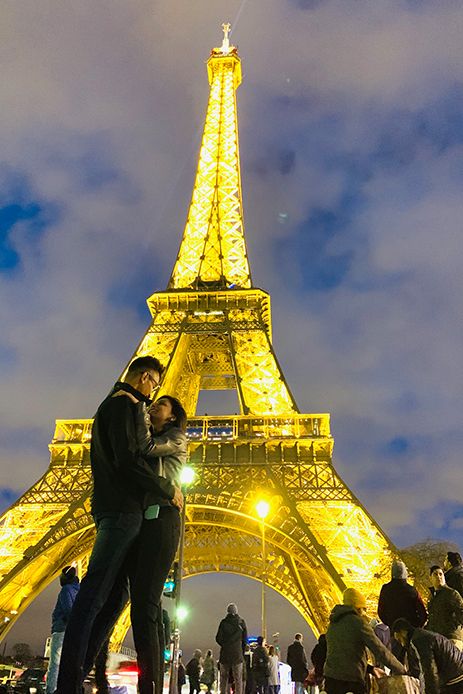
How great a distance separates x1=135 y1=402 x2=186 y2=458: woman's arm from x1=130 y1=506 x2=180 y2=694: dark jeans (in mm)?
348

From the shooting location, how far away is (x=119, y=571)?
354 centimetres

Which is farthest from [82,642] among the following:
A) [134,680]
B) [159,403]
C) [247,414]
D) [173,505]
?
[247,414]

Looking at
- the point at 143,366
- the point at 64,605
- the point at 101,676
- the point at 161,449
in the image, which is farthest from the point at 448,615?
the point at 64,605

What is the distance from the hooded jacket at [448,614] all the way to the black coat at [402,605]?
0.18 m

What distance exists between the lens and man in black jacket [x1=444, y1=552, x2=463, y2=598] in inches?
246

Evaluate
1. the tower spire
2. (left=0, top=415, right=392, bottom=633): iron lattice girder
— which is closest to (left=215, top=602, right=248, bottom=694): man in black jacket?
(left=0, top=415, right=392, bottom=633): iron lattice girder

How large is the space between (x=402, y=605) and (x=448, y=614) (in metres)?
0.47

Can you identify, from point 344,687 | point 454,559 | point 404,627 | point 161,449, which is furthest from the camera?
point 454,559

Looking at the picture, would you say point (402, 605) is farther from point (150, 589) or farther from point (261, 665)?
point (261, 665)

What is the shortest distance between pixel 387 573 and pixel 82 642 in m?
16.6

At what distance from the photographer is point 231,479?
68.6 feet

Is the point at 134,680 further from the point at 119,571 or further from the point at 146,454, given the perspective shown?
the point at 146,454

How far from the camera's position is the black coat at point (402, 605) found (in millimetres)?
5496

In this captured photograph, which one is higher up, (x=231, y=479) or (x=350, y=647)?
(x=231, y=479)
